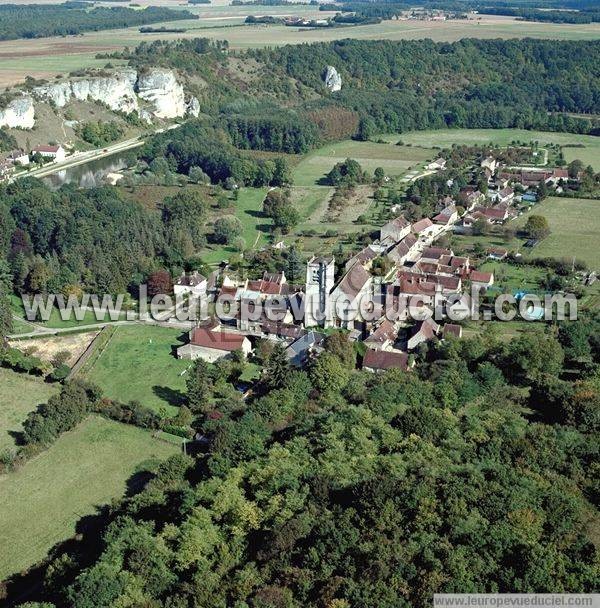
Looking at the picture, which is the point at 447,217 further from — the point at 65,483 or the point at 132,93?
the point at 132,93

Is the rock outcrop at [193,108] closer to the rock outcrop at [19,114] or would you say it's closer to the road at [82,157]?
the road at [82,157]

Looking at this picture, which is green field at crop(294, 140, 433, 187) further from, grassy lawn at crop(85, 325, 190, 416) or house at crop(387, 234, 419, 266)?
grassy lawn at crop(85, 325, 190, 416)

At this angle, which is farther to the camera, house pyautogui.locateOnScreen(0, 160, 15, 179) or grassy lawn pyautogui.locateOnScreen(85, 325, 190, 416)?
house pyautogui.locateOnScreen(0, 160, 15, 179)

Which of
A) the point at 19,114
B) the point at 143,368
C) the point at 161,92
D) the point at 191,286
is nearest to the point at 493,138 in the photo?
the point at 161,92

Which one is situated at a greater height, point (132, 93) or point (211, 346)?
point (132, 93)

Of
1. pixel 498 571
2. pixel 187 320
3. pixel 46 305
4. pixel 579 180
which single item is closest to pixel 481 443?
pixel 498 571

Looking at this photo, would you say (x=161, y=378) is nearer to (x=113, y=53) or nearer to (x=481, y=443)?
(x=481, y=443)

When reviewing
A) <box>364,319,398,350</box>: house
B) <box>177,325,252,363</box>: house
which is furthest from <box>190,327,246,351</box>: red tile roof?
<box>364,319,398,350</box>: house
